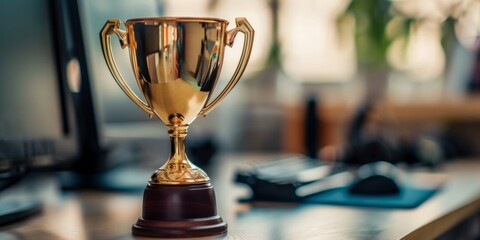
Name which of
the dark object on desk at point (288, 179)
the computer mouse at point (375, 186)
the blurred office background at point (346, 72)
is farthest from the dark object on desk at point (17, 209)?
the blurred office background at point (346, 72)

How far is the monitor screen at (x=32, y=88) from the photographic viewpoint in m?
1.03

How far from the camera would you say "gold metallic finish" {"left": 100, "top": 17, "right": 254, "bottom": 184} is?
0.79 meters

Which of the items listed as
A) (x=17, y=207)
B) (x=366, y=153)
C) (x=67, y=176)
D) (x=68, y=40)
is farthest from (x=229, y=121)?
(x=17, y=207)

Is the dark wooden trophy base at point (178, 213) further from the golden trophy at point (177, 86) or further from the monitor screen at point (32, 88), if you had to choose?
the monitor screen at point (32, 88)

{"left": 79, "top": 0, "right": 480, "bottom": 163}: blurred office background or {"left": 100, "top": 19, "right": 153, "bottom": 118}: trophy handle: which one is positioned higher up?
{"left": 79, "top": 0, "right": 480, "bottom": 163}: blurred office background

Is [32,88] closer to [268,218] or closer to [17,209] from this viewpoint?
[17,209]

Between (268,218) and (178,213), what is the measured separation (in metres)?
0.19

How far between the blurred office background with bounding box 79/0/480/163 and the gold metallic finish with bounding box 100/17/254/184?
1058 mm

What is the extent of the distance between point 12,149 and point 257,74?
90.4 inches

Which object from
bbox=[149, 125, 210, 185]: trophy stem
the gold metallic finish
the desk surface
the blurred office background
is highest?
the blurred office background

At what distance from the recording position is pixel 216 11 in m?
3.16

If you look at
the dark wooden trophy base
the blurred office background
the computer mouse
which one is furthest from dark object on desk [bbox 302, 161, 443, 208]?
the blurred office background

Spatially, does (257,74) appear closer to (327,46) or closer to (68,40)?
(327,46)

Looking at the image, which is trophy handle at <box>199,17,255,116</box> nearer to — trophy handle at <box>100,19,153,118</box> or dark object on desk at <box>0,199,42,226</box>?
trophy handle at <box>100,19,153,118</box>
